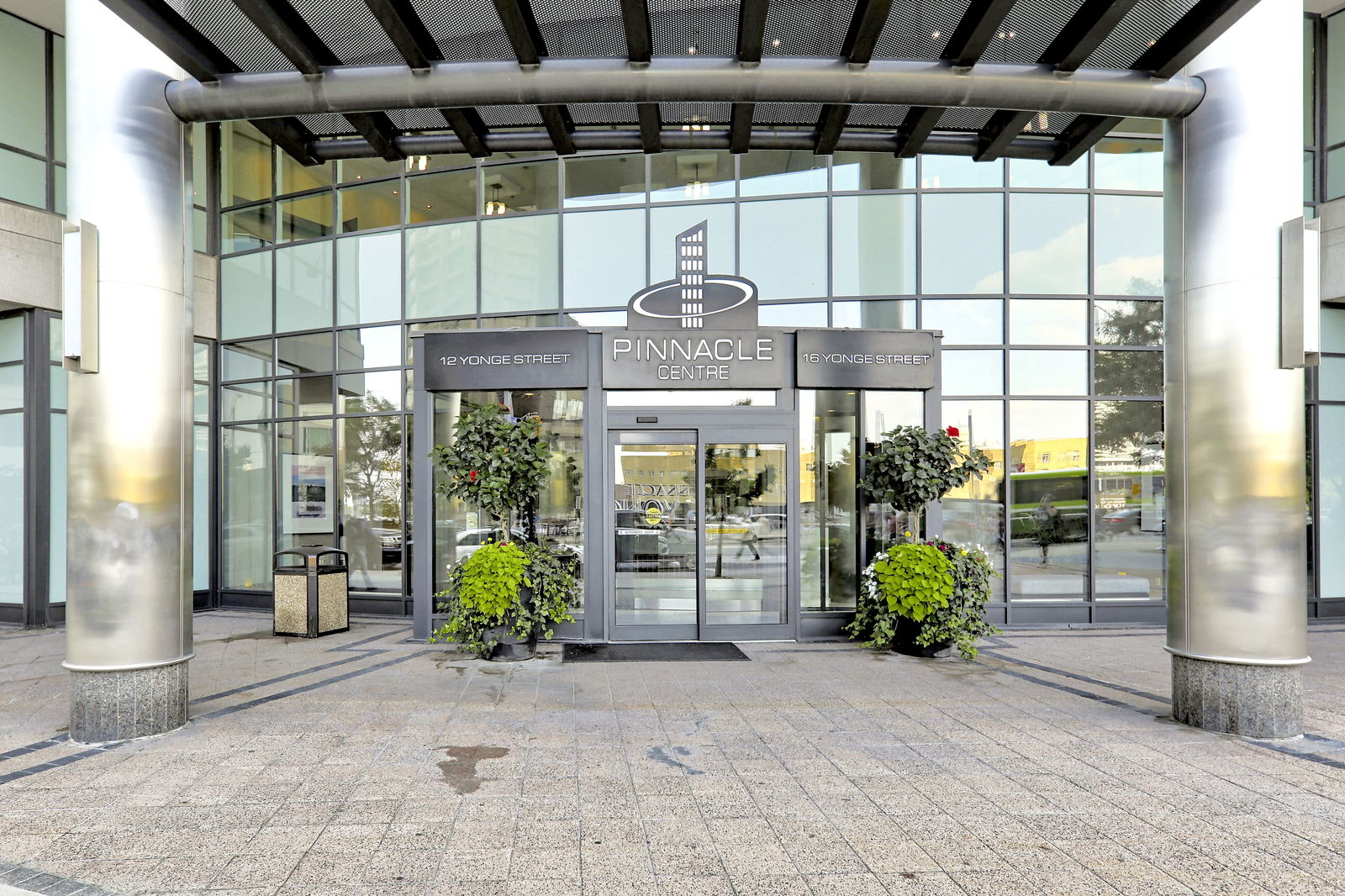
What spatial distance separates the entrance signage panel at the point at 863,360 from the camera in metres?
9.88

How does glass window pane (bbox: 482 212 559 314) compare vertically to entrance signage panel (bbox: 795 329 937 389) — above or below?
above

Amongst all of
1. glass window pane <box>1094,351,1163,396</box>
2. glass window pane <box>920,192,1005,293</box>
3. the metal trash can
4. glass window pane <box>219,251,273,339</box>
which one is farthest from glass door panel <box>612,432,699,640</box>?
glass window pane <box>219,251,273,339</box>

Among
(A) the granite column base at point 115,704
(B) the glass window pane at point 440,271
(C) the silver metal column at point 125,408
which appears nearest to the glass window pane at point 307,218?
(B) the glass window pane at point 440,271

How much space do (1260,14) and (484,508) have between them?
7843mm

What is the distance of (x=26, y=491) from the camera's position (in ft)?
37.2

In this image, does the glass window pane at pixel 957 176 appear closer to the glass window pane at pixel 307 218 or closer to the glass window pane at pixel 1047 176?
the glass window pane at pixel 1047 176

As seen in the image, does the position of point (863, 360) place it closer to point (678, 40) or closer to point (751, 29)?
point (678, 40)

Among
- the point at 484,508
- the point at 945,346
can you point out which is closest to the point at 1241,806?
the point at 484,508

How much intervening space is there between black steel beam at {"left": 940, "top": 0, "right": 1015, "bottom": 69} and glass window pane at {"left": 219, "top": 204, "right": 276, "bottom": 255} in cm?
1145

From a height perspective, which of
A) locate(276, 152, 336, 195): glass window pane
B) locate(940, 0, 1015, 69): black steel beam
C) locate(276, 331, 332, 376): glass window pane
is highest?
locate(276, 152, 336, 195): glass window pane

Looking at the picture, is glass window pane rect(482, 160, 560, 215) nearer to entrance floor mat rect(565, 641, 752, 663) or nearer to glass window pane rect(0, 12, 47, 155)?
glass window pane rect(0, 12, 47, 155)

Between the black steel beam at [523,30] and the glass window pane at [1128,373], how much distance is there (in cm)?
920

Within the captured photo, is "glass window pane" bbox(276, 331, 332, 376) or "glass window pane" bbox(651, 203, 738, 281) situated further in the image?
"glass window pane" bbox(276, 331, 332, 376)

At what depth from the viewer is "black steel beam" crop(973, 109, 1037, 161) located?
612 cm
